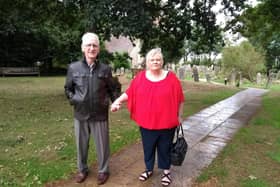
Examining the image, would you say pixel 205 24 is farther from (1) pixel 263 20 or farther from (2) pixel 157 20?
(1) pixel 263 20

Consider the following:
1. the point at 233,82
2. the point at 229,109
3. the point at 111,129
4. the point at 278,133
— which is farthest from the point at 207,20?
the point at 233,82

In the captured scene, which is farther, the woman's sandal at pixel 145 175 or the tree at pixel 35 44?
A: the tree at pixel 35 44

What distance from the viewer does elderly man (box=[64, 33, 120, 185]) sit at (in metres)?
3.31

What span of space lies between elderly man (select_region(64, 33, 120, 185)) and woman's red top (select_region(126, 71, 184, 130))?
371mm

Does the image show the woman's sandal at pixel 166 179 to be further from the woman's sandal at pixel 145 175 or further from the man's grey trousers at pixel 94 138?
the man's grey trousers at pixel 94 138

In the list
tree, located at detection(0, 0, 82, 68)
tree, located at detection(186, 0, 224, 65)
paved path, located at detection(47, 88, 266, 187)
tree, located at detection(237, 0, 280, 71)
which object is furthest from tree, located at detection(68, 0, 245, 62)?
tree, located at detection(0, 0, 82, 68)

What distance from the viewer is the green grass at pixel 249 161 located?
147 inches

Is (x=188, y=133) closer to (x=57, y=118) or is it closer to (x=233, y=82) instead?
(x=57, y=118)

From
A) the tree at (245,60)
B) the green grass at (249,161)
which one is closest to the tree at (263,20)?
the green grass at (249,161)

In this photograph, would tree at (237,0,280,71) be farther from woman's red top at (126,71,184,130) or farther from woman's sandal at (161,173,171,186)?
woman's sandal at (161,173,171,186)

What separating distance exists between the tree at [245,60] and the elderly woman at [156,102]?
25.1m

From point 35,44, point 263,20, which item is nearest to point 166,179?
point 263,20

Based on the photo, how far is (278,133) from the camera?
6.07 metres

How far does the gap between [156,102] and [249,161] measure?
6.68ft
